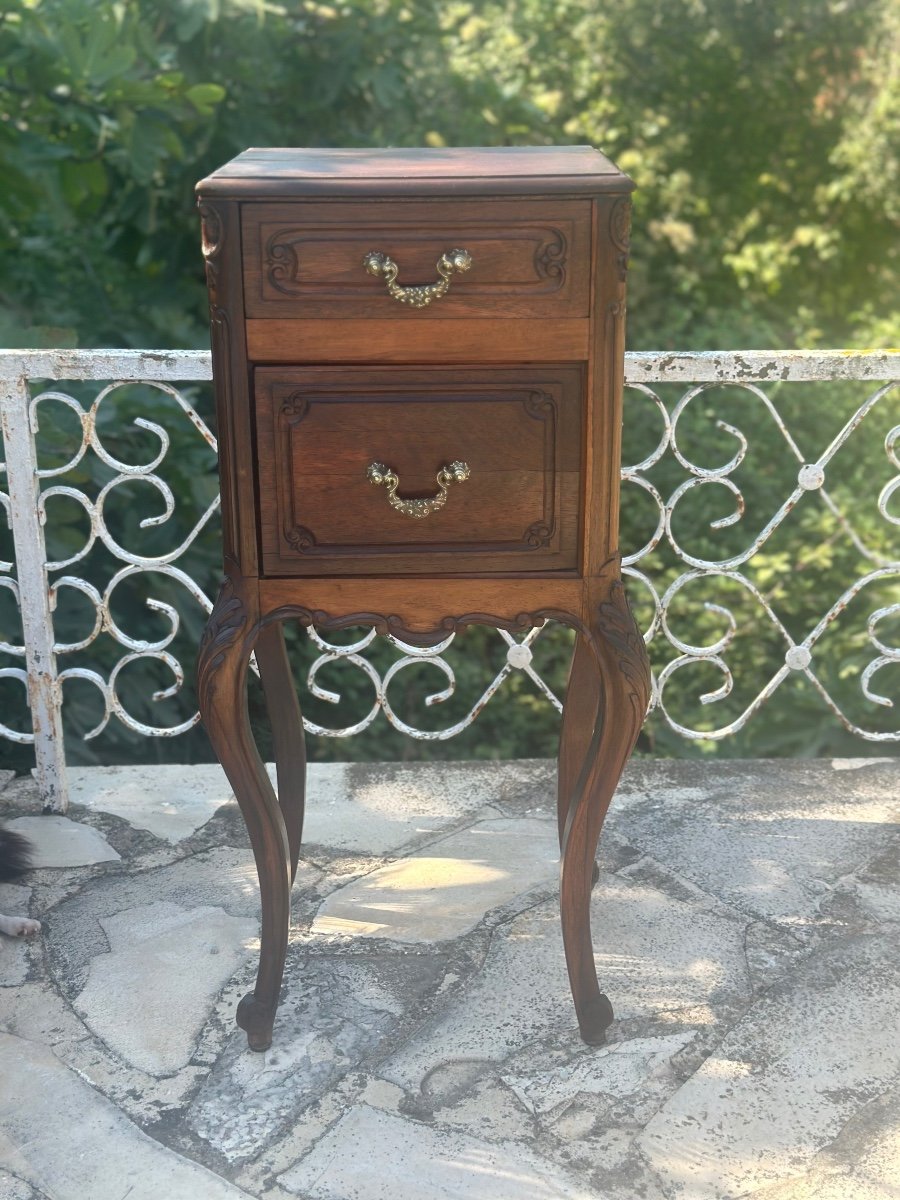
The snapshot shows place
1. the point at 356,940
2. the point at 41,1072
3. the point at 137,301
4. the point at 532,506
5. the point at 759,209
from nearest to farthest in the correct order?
the point at 532,506 → the point at 41,1072 → the point at 356,940 → the point at 137,301 → the point at 759,209

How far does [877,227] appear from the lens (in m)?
7.91

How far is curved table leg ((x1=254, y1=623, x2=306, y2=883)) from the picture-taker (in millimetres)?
2484

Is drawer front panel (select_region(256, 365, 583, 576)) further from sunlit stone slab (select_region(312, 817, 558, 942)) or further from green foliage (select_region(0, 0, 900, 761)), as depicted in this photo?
green foliage (select_region(0, 0, 900, 761))

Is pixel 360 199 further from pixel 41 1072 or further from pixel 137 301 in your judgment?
pixel 137 301

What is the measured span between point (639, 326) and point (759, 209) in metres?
1.39

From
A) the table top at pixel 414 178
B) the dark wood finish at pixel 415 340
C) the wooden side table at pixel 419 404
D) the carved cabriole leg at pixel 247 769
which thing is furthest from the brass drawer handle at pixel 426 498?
the table top at pixel 414 178

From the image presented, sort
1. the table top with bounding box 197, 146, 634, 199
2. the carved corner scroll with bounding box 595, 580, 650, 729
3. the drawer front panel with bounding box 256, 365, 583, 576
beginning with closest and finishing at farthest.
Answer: the table top with bounding box 197, 146, 634, 199 < the drawer front panel with bounding box 256, 365, 583, 576 < the carved corner scroll with bounding box 595, 580, 650, 729

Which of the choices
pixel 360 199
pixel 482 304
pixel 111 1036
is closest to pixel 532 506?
pixel 482 304

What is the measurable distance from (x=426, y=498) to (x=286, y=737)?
80 centimetres

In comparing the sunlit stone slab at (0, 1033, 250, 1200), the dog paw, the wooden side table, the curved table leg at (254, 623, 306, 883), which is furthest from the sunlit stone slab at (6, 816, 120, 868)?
the wooden side table

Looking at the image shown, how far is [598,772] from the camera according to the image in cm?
208

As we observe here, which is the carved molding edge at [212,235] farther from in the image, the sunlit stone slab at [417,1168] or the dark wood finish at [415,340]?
the sunlit stone slab at [417,1168]

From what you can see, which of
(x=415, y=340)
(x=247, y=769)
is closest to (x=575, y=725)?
(x=247, y=769)

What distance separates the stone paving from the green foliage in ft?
3.59
